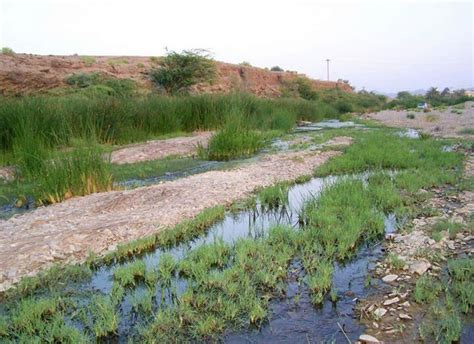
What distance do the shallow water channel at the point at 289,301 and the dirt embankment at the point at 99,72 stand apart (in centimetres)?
1753

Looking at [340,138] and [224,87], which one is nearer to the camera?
[340,138]

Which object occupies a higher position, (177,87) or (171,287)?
(177,87)

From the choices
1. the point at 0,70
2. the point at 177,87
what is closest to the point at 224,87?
the point at 177,87

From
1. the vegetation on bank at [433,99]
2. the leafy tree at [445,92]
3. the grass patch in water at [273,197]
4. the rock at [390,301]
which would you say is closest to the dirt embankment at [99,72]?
the vegetation on bank at [433,99]

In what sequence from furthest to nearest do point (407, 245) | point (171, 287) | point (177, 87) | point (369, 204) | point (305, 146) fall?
point (177, 87)
point (305, 146)
point (369, 204)
point (407, 245)
point (171, 287)

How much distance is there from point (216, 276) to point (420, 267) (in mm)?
2355

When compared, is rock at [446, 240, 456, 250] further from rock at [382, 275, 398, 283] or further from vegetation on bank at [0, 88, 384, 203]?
vegetation on bank at [0, 88, 384, 203]

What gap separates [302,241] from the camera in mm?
5648

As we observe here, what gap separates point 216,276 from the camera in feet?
15.0

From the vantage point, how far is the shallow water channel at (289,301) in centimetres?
372

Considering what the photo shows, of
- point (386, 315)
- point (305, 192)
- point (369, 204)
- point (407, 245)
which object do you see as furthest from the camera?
point (305, 192)

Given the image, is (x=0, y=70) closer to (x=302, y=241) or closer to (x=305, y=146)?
(x=305, y=146)

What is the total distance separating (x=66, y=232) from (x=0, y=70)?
94.6ft

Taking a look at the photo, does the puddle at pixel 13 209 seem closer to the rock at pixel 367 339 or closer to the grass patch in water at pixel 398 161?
the grass patch in water at pixel 398 161
